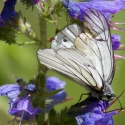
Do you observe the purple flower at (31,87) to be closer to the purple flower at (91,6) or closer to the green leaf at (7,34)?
the green leaf at (7,34)

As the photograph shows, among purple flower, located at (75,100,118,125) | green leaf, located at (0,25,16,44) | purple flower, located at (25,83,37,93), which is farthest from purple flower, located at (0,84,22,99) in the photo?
purple flower, located at (75,100,118,125)

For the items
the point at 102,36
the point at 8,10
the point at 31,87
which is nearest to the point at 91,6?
the point at 102,36

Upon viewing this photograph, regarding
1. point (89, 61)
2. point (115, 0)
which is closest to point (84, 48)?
point (89, 61)

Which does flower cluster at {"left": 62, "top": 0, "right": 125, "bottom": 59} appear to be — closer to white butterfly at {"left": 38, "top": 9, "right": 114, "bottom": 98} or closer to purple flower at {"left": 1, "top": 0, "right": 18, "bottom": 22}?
white butterfly at {"left": 38, "top": 9, "right": 114, "bottom": 98}

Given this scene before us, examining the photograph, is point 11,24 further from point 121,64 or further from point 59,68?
point 121,64

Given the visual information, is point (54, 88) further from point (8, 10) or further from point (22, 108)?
point (8, 10)

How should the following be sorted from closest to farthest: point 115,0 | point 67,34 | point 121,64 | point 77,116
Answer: point 67,34
point 115,0
point 77,116
point 121,64

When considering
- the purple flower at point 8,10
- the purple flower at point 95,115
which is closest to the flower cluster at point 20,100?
the purple flower at point 95,115
